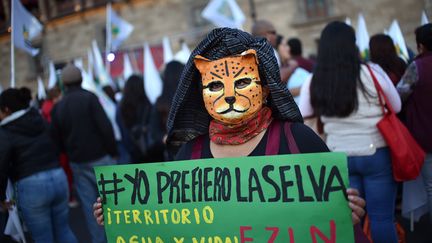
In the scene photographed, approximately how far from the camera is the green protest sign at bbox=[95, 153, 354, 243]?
151 centimetres

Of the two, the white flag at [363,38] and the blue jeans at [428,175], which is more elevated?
the white flag at [363,38]

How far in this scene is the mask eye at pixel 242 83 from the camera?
177 cm

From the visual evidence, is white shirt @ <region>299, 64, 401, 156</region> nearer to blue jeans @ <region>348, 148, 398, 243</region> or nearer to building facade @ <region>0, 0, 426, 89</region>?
blue jeans @ <region>348, 148, 398, 243</region>

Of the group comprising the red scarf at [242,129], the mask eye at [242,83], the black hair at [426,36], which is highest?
the black hair at [426,36]

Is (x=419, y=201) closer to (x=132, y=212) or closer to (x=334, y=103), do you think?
(x=334, y=103)

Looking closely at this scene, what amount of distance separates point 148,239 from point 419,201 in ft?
7.81

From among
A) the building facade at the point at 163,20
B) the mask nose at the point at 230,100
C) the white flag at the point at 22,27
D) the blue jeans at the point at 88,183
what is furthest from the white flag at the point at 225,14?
the building facade at the point at 163,20

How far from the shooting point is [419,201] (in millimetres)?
3250

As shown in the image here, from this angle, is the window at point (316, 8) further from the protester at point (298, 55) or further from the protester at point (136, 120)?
the protester at point (136, 120)

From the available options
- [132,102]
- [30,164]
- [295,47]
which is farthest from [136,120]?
[295,47]

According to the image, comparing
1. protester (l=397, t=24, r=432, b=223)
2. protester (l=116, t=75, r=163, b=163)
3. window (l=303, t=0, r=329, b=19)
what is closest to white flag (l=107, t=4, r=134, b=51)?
protester (l=116, t=75, r=163, b=163)

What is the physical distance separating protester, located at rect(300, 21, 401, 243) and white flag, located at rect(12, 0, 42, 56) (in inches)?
147

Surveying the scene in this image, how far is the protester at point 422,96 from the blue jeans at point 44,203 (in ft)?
9.49

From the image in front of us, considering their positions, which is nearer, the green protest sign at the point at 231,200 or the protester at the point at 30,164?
the green protest sign at the point at 231,200
